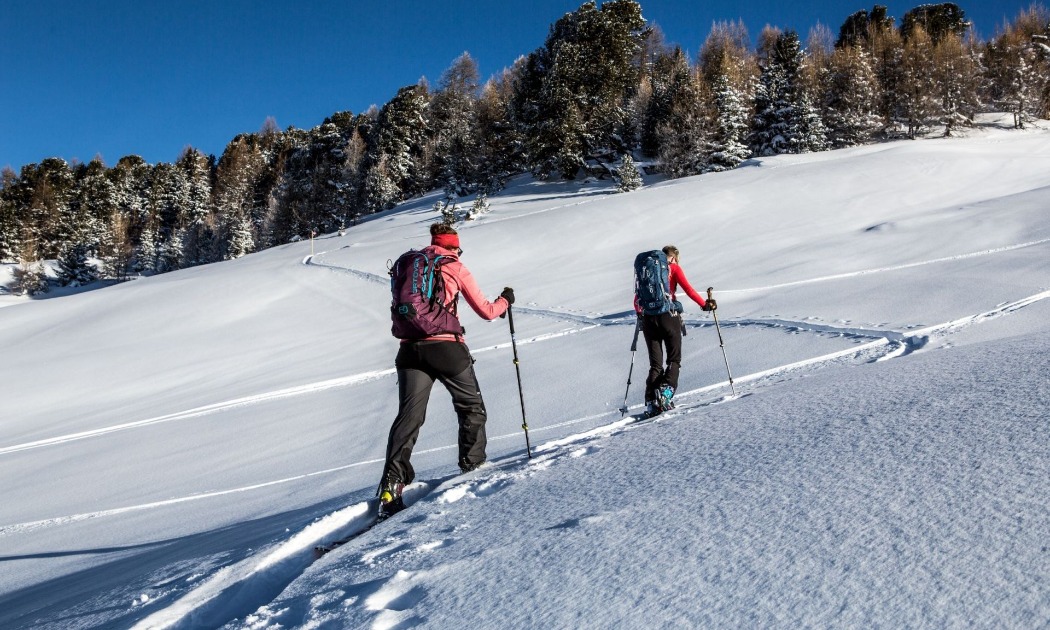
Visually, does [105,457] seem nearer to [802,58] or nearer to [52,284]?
[802,58]

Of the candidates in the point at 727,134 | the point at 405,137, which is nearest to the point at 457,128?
the point at 405,137

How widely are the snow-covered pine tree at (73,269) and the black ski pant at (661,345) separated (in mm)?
72982

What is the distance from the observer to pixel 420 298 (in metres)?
4.37

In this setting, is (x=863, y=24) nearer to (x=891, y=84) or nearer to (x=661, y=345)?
(x=891, y=84)

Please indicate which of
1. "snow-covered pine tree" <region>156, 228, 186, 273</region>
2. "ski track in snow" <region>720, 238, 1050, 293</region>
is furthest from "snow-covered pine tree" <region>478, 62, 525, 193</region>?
"ski track in snow" <region>720, 238, 1050, 293</region>

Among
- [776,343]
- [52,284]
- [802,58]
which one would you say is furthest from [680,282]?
[52,284]

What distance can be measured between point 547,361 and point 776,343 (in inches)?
146

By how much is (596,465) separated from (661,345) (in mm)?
2820

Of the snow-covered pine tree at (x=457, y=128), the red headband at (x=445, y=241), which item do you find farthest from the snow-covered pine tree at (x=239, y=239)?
the red headband at (x=445, y=241)

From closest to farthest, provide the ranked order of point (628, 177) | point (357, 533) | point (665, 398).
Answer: point (357, 533), point (665, 398), point (628, 177)

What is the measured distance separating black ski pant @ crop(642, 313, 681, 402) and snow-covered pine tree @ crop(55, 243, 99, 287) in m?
73.0

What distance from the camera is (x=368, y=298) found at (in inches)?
874

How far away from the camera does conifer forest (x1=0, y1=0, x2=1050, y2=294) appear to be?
47438 mm

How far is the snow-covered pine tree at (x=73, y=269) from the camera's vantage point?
64.4m
